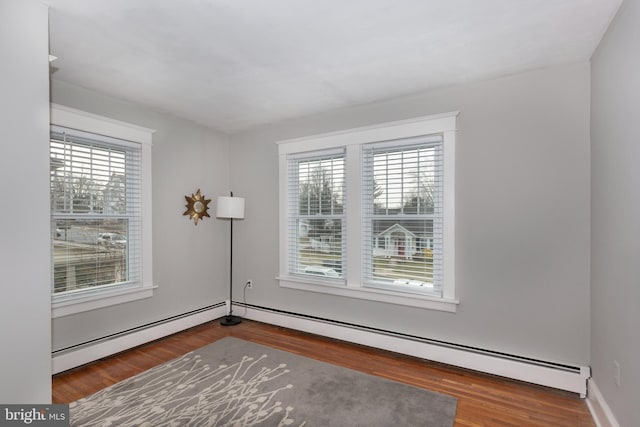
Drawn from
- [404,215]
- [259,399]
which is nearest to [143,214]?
[259,399]

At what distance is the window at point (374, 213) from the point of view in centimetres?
317

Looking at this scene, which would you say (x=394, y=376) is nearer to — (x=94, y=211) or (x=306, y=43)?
(x=306, y=43)

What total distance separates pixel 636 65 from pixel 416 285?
2.30 m

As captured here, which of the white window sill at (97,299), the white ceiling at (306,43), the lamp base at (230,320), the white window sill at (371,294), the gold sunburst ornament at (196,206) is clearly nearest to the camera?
the white ceiling at (306,43)

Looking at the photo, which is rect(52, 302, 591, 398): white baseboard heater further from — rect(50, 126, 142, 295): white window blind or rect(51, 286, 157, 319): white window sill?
rect(50, 126, 142, 295): white window blind

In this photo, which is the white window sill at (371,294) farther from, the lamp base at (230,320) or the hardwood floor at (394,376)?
the lamp base at (230,320)

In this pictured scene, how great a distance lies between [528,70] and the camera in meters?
2.72

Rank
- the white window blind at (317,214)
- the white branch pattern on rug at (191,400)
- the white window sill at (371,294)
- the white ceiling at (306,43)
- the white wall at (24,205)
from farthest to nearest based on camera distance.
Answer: the white window blind at (317,214), the white window sill at (371,294), the white branch pattern on rug at (191,400), the white ceiling at (306,43), the white wall at (24,205)

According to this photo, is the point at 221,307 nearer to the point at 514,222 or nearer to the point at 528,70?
the point at 514,222

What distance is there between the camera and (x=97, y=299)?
3.18 metres

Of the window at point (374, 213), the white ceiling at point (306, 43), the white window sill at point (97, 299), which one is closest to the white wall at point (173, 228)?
the white window sill at point (97, 299)

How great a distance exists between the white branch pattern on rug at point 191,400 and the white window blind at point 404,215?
147cm

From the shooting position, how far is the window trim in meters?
2.94

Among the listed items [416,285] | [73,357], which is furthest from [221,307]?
[416,285]
